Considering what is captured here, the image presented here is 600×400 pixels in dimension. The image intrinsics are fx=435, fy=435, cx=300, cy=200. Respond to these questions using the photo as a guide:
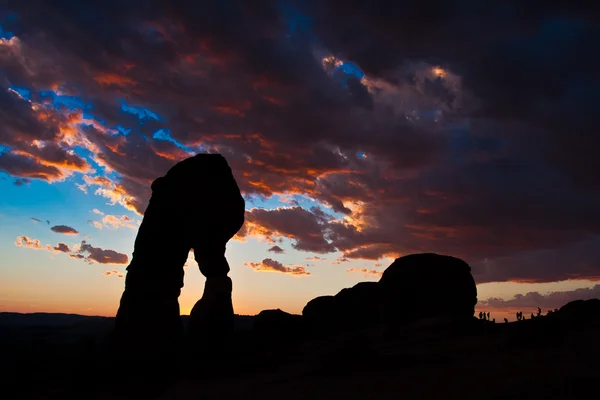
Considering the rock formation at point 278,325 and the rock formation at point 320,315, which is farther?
the rock formation at point 320,315

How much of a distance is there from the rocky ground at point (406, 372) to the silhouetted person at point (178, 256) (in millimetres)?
2020

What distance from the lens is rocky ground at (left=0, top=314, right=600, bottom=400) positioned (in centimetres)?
938

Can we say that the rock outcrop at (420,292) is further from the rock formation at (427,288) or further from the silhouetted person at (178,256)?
the silhouetted person at (178,256)

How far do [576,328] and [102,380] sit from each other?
19.7 meters

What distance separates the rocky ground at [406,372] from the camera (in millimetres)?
9383

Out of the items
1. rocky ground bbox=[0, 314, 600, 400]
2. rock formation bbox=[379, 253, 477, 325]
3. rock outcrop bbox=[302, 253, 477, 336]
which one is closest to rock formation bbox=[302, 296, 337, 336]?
rock outcrop bbox=[302, 253, 477, 336]

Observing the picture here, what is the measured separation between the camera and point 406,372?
464 inches

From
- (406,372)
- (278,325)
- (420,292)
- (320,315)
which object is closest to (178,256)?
(406,372)

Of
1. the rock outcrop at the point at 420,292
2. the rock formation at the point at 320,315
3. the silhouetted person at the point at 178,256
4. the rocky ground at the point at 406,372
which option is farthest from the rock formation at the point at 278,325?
→ the rocky ground at the point at 406,372

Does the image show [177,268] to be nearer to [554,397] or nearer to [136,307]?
[136,307]

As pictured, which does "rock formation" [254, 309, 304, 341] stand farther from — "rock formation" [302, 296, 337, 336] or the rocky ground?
the rocky ground

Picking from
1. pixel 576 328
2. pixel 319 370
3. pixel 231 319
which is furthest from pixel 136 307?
pixel 576 328

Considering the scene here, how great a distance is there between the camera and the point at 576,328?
13.4 metres

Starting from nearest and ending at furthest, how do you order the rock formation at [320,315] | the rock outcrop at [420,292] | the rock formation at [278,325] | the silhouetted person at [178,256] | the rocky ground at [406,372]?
the rocky ground at [406,372] → the silhouetted person at [178,256] → the rock outcrop at [420,292] → the rock formation at [278,325] → the rock formation at [320,315]
